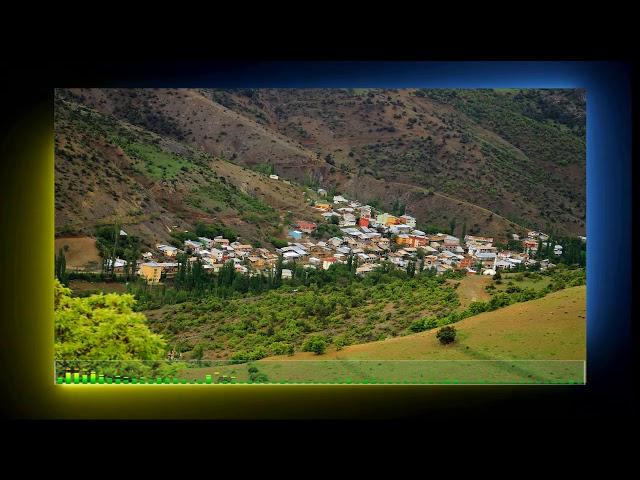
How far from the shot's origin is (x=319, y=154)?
37.1 feet

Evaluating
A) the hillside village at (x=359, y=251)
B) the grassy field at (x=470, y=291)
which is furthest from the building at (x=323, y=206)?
the grassy field at (x=470, y=291)

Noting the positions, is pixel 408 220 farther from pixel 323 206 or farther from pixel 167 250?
pixel 167 250

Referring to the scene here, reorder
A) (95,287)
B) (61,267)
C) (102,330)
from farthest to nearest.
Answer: (61,267) < (95,287) < (102,330)

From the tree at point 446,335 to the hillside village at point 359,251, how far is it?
0.86 metres

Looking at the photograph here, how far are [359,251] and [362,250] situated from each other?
0.04 meters

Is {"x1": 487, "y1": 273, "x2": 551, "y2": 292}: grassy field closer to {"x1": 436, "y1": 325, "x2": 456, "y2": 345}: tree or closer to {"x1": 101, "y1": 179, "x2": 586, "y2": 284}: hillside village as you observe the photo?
{"x1": 101, "y1": 179, "x2": 586, "y2": 284}: hillside village

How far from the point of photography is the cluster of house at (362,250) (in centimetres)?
1015

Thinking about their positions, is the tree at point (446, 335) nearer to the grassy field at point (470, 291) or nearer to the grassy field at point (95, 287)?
the grassy field at point (470, 291)

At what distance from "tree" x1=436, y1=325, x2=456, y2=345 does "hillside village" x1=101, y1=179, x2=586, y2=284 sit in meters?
0.86

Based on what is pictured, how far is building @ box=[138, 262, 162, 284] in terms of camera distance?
32.4ft

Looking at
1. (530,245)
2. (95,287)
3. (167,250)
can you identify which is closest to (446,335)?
(530,245)
